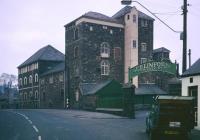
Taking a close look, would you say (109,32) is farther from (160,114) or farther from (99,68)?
(160,114)

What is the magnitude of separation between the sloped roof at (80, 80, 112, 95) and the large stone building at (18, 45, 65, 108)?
8.12 metres

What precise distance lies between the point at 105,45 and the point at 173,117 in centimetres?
4163

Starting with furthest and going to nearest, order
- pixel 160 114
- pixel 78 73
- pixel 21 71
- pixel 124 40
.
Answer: pixel 21 71, pixel 124 40, pixel 78 73, pixel 160 114

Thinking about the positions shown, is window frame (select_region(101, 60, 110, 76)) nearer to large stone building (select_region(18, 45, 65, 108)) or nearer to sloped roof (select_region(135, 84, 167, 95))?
sloped roof (select_region(135, 84, 167, 95))

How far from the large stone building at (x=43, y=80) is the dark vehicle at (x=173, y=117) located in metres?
45.4

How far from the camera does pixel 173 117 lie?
1482cm

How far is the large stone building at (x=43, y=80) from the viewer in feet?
204

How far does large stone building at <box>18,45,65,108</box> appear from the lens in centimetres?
6228

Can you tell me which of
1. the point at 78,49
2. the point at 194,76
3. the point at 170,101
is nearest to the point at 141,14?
the point at 78,49

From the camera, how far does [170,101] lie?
1529 cm

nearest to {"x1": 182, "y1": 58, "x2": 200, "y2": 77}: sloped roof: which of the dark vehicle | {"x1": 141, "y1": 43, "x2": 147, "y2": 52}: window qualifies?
the dark vehicle

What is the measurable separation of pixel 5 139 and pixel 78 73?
128ft

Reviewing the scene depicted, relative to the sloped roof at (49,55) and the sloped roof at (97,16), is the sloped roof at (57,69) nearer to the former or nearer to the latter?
the sloped roof at (49,55)

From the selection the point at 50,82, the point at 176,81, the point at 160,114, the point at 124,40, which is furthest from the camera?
the point at 50,82
